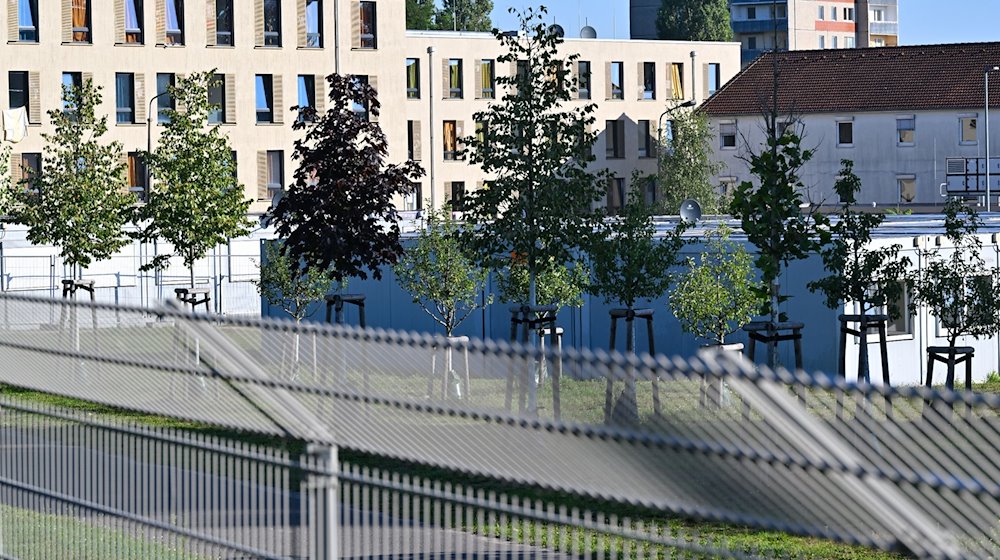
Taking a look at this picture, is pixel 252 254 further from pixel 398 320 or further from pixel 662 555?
pixel 662 555

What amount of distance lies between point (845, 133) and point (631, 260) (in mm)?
54192

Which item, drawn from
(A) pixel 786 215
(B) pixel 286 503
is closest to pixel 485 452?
(B) pixel 286 503

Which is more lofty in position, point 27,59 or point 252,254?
point 27,59

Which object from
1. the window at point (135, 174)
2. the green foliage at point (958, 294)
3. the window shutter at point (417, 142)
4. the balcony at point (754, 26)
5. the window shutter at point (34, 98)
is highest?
the balcony at point (754, 26)

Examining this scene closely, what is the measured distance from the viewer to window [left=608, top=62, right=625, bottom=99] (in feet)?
254

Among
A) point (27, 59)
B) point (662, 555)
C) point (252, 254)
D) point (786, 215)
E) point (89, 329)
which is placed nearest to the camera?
point (662, 555)

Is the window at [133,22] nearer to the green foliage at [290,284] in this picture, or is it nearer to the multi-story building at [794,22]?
the green foliage at [290,284]

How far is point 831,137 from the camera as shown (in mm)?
75000

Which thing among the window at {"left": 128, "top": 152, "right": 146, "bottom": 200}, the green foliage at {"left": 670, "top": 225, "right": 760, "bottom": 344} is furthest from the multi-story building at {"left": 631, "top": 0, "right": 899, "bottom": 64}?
the green foliage at {"left": 670, "top": 225, "right": 760, "bottom": 344}

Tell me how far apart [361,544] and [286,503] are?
1.12ft

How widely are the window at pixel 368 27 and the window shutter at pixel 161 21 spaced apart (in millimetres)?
7736

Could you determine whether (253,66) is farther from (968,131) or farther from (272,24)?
(968,131)

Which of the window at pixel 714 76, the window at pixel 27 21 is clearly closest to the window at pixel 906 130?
the window at pixel 714 76

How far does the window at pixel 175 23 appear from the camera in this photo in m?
59.2
